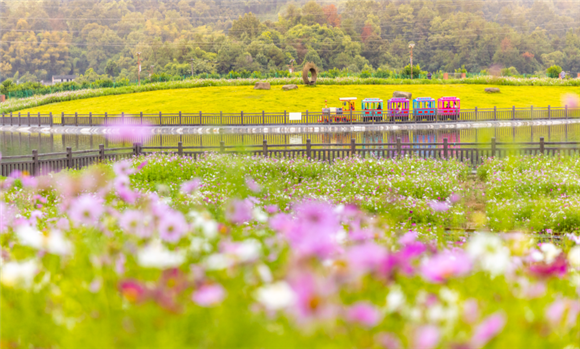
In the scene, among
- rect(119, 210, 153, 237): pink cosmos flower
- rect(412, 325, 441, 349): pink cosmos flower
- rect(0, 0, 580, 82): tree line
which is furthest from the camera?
rect(0, 0, 580, 82): tree line

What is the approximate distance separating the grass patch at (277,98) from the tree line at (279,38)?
76.0 feet

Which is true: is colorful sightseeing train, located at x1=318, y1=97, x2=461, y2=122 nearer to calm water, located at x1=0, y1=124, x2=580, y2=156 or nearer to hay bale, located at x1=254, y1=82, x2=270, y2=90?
calm water, located at x1=0, y1=124, x2=580, y2=156

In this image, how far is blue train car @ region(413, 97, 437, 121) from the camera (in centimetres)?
3738

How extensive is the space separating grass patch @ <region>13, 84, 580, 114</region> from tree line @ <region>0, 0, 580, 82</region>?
912 inches

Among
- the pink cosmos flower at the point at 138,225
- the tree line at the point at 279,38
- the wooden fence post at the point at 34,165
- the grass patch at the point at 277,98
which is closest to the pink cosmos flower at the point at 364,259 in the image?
the pink cosmos flower at the point at 138,225

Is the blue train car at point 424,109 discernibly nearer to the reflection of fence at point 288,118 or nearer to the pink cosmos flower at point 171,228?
the reflection of fence at point 288,118

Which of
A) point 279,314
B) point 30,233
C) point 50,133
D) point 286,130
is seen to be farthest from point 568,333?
point 50,133

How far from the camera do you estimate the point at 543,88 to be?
54.3m

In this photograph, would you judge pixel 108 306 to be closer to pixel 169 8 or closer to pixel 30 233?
pixel 30 233

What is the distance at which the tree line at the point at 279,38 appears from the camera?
293ft

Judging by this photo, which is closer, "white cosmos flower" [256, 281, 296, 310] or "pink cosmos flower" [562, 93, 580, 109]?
"white cosmos flower" [256, 281, 296, 310]

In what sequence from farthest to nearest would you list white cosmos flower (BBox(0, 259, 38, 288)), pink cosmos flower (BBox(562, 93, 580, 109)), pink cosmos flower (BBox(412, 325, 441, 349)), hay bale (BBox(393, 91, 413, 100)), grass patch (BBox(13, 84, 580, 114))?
grass patch (BBox(13, 84, 580, 114)), hay bale (BBox(393, 91, 413, 100)), pink cosmos flower (BBox(562, 93, 580, 109)), white cosmos flower (BBox(0, 259, 38, 288)), pink cosmos flower (BBox(412, 325, 441, 349))

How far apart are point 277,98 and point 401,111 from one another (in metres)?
13.7

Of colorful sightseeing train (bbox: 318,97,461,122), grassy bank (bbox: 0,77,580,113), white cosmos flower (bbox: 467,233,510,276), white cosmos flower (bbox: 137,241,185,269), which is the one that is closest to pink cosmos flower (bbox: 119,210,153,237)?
white cosmos flower (bbox: 137,241,185,269)
